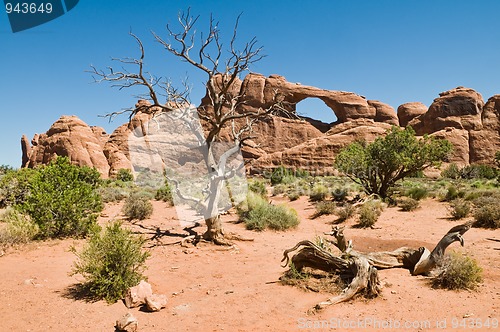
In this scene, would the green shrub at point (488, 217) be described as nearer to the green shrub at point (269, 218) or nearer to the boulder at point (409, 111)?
the green shrub at point (269, 218)

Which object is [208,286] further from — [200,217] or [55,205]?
[200,217]

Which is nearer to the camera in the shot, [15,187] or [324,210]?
[15,187]

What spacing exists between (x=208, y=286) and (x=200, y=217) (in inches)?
314

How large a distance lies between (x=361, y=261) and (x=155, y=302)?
334 cm

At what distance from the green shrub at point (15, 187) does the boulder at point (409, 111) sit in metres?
61.0

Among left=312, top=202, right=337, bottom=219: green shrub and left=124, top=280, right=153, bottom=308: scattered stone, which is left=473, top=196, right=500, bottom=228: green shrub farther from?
left=124, top=280, right=153, bottom=308: scattered stone

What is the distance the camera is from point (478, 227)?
34.3ft

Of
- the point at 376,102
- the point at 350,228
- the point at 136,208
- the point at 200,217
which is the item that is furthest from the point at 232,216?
the point at 376,102

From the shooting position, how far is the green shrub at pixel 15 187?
43.6 feet

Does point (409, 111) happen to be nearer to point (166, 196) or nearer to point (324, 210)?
point (324, 210)

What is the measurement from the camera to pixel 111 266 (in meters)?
5.36

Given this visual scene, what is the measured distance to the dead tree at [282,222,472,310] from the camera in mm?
4891

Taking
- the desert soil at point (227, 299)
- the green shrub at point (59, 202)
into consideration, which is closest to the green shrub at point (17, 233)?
the green shrub at point (59, 202)

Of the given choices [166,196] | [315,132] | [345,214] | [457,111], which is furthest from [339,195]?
[457,111]
